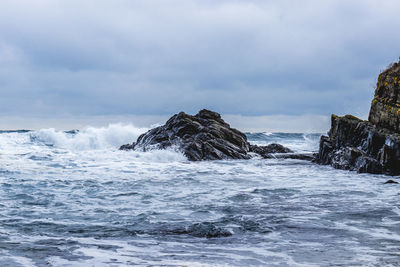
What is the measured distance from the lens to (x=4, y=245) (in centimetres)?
572

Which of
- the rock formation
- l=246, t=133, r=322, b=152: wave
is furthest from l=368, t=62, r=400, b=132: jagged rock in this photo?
l=246, t=133, r=322, b=152: wave

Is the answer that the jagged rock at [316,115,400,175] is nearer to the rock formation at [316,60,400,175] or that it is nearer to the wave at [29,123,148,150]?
the rock formation at [316,60,400,175]

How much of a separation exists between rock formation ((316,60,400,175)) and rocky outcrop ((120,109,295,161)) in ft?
17.6

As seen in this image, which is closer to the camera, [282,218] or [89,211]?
[282,218]

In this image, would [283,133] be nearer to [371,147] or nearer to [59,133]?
[59,133]

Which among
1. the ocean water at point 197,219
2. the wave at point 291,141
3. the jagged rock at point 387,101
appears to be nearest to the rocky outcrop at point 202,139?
the ocean water at point 197,219

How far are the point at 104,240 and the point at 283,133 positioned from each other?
57994mm

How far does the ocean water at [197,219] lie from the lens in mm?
5234

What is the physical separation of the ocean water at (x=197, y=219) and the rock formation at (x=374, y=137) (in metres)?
1.19

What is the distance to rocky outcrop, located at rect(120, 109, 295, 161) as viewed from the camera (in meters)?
22.2

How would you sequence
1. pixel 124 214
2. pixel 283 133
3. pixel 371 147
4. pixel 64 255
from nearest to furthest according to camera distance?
pixel 64 255 < pixel 124 214 < pixel 371 147 < pixel 283 133

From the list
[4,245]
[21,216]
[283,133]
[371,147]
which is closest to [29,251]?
[4,245]

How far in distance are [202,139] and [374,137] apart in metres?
10.0

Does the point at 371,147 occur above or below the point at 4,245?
above
